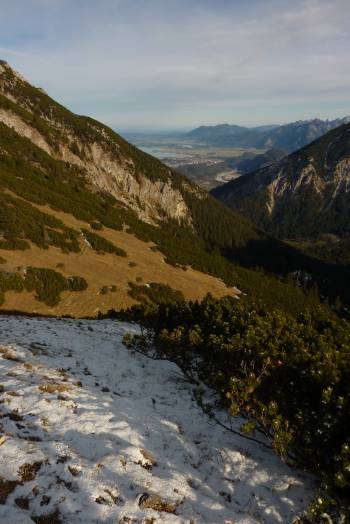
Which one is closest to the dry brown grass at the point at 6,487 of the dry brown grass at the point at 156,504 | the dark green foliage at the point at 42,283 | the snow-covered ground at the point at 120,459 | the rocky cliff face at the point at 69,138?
the snow-covered ground at the point at 120,459

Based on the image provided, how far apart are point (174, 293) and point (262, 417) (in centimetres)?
4952

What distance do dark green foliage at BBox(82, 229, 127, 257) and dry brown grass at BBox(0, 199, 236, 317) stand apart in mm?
1416

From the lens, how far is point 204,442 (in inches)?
590

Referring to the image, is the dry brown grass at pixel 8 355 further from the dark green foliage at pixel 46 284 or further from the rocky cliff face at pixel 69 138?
the rocky cliff face at pixel 69 138

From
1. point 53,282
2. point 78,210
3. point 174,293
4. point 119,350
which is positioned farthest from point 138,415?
point 78,210

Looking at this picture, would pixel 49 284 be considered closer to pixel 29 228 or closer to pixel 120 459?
pixel 29 228

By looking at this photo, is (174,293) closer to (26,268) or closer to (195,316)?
(26,268)

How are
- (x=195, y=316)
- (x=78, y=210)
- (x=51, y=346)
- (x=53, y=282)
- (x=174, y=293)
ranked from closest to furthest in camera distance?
(x=51, y=346), (x=195, y=316), (x=53, y=282), (x=174, y=293), (x=78, y=210)

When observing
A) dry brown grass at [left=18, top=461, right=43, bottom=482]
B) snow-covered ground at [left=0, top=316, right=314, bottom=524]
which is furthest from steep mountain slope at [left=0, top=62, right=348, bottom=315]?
dry brown grass at [left=18, top=461, right=43, bottom=482]

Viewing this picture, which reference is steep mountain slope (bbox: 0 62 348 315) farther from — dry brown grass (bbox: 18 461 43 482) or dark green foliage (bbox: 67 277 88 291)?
dry brown grass (bbox: 18 461 43 482)

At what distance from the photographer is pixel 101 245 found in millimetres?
68062

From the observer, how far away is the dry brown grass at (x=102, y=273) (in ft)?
157

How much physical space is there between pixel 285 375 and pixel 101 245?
5632cm

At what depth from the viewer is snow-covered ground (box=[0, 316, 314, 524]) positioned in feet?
33.7
